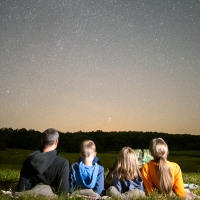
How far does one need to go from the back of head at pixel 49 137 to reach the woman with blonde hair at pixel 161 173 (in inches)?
80.0

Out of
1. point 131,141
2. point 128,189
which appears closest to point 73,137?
point 131,141

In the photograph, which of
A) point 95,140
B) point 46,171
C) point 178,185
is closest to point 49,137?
point 46,171

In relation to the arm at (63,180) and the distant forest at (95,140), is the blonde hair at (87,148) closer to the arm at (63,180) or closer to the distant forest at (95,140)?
the arm at (63,180)

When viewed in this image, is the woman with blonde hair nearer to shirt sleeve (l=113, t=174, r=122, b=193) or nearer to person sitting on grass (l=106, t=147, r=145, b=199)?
person sitting on grass (l=106, t=147, r=145, b=199)

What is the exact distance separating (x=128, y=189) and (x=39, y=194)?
203 centimetres

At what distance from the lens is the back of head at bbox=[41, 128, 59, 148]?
20.2 feet

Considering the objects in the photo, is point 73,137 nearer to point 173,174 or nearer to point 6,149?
point 6,149

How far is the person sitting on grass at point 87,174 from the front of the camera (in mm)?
6887

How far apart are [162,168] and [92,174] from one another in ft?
4.71

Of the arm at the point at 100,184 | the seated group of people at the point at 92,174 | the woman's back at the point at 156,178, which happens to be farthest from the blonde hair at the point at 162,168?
the arm at the point at 100,184

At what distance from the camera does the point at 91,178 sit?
6996mm

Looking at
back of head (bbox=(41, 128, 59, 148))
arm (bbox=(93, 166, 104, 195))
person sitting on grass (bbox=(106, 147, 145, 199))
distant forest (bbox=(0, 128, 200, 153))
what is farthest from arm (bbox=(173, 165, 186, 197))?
distant forest (bbox=(0, 128, 200, 153))

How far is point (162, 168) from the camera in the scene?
22.2 ft

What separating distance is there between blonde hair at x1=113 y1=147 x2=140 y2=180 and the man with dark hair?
1207 millimetres
